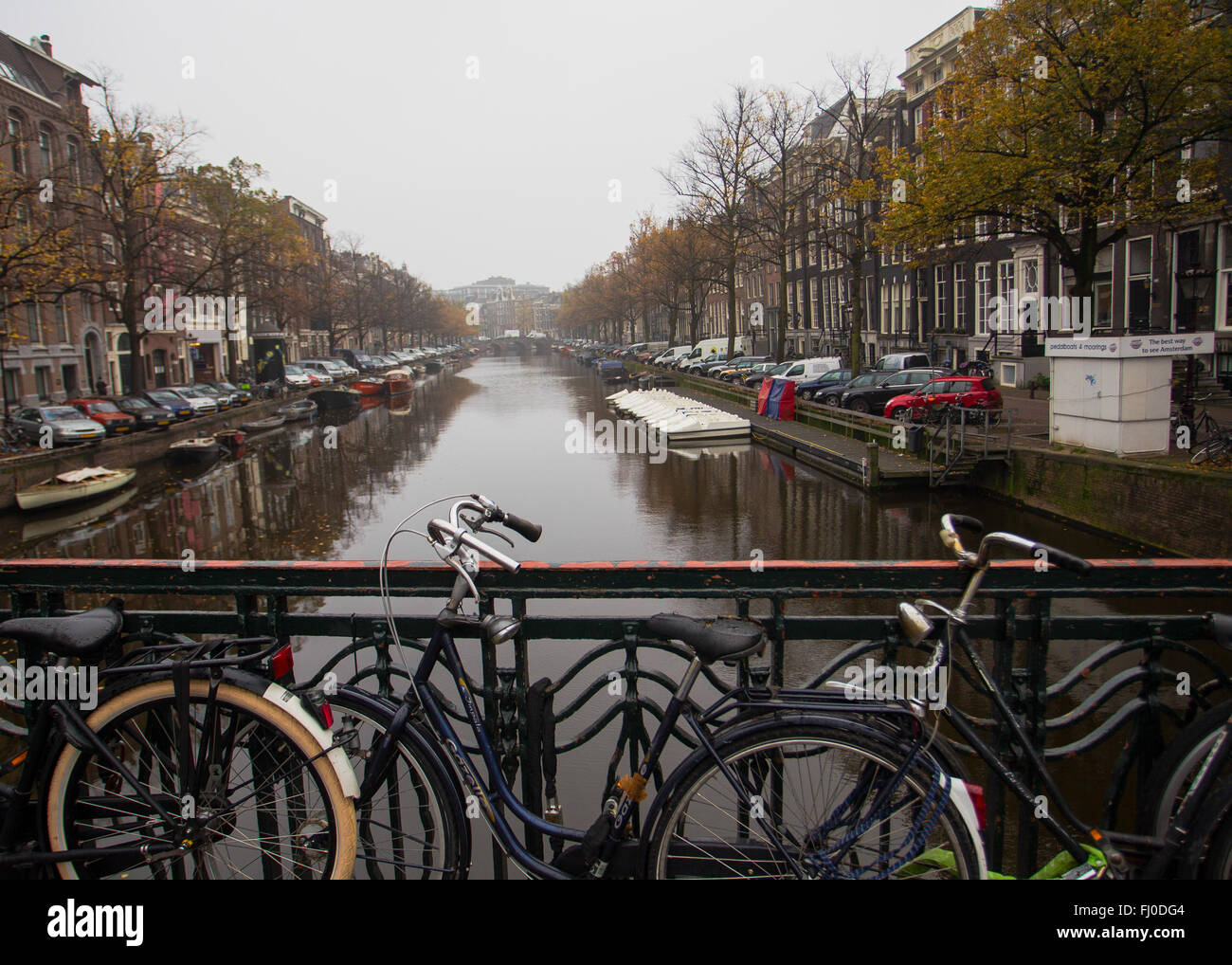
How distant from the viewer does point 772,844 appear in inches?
105

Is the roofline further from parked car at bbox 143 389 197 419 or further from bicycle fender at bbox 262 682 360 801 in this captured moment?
bicycle fender at bbox 262 682 360 801

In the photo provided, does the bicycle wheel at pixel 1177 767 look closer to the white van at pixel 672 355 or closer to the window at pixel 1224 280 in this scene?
the window at pixel 1224 280

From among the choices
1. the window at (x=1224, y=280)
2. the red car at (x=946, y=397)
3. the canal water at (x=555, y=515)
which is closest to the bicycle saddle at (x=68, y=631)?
the canal water at (x=555, y=515)

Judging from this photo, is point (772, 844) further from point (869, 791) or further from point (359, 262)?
point (359, 262)

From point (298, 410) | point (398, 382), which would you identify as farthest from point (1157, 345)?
point (398, 382)

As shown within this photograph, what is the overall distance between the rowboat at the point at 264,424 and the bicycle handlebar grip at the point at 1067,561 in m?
40.2

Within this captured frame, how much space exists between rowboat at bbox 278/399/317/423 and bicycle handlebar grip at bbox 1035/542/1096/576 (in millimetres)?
44489

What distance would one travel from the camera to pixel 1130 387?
1630 cm

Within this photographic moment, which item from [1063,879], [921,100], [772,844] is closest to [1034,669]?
[1063,879]

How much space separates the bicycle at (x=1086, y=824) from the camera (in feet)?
7.95

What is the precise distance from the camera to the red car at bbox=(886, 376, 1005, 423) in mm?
24453

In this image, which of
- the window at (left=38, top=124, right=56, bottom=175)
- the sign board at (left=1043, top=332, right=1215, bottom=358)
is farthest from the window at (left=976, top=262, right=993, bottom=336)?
the window at (left=38, top=124, right=56, bottom=175)

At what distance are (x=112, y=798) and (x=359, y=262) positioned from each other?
94.8 m
